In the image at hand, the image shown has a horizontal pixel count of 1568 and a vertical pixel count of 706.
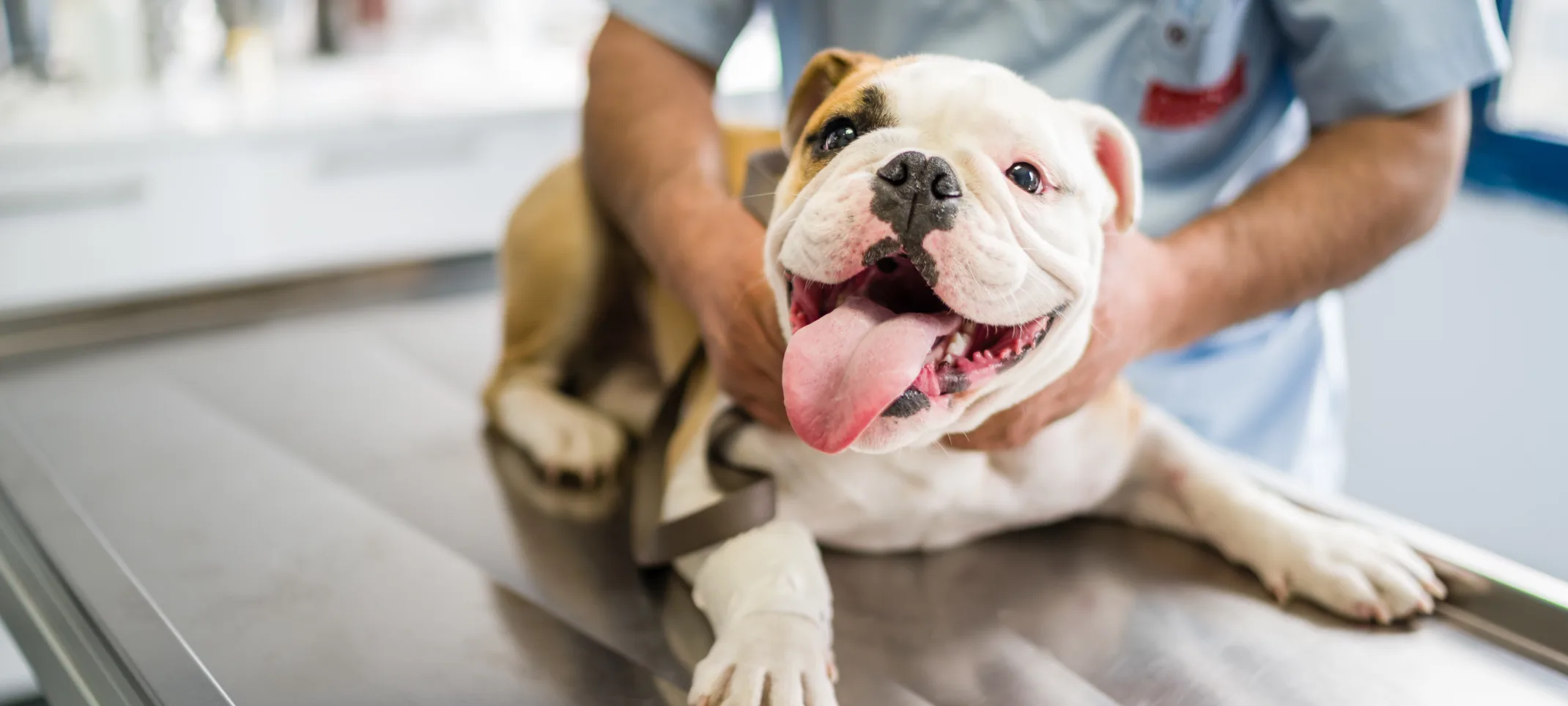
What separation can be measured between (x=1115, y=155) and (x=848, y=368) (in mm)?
274

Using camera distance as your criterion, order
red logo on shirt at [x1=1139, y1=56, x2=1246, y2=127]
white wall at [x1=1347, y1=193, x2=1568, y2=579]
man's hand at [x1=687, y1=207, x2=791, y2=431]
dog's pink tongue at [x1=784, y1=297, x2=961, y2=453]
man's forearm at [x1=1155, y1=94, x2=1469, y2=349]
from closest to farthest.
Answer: dog's pink tongue at [x1=784, y1=297, x2=961, y2=453], man's hand at [x1=687, y1=207, x2=791, y2=431], man's forearm at [x1=1155, y1=94, x2=1469, y2=349], red logo on shirt at [x1=1139, y1=56, x2=1246, y2=127], white wall at [x1=1347, y1=193, x2=1568, y2=579]

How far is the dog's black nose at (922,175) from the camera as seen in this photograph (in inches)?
30.2

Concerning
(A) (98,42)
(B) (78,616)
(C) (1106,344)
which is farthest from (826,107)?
(A) (98,42)

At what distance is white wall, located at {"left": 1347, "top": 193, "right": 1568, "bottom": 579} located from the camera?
233 cm

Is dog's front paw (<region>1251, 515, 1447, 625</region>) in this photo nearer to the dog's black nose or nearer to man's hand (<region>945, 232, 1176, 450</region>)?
man's hand (<region>945, 232, 1176, 450</region>)

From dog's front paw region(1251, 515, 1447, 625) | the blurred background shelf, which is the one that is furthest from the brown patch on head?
the blurred background shelf

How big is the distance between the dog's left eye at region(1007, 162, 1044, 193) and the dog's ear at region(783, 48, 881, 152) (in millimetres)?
134

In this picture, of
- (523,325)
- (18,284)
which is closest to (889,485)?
(523,325)

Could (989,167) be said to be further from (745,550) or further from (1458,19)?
(1458,19)

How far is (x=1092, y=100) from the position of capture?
123 centimetres

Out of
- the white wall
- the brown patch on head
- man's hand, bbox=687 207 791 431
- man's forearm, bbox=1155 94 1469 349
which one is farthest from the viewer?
the white wall

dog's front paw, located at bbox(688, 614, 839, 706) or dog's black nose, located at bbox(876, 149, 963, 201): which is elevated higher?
dog's black nose, located at bbox(876, 149, 963, 201)

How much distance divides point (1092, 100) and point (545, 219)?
57 cm

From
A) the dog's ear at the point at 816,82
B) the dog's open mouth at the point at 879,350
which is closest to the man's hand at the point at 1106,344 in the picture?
the dog's open mouth at the point at 879,350
